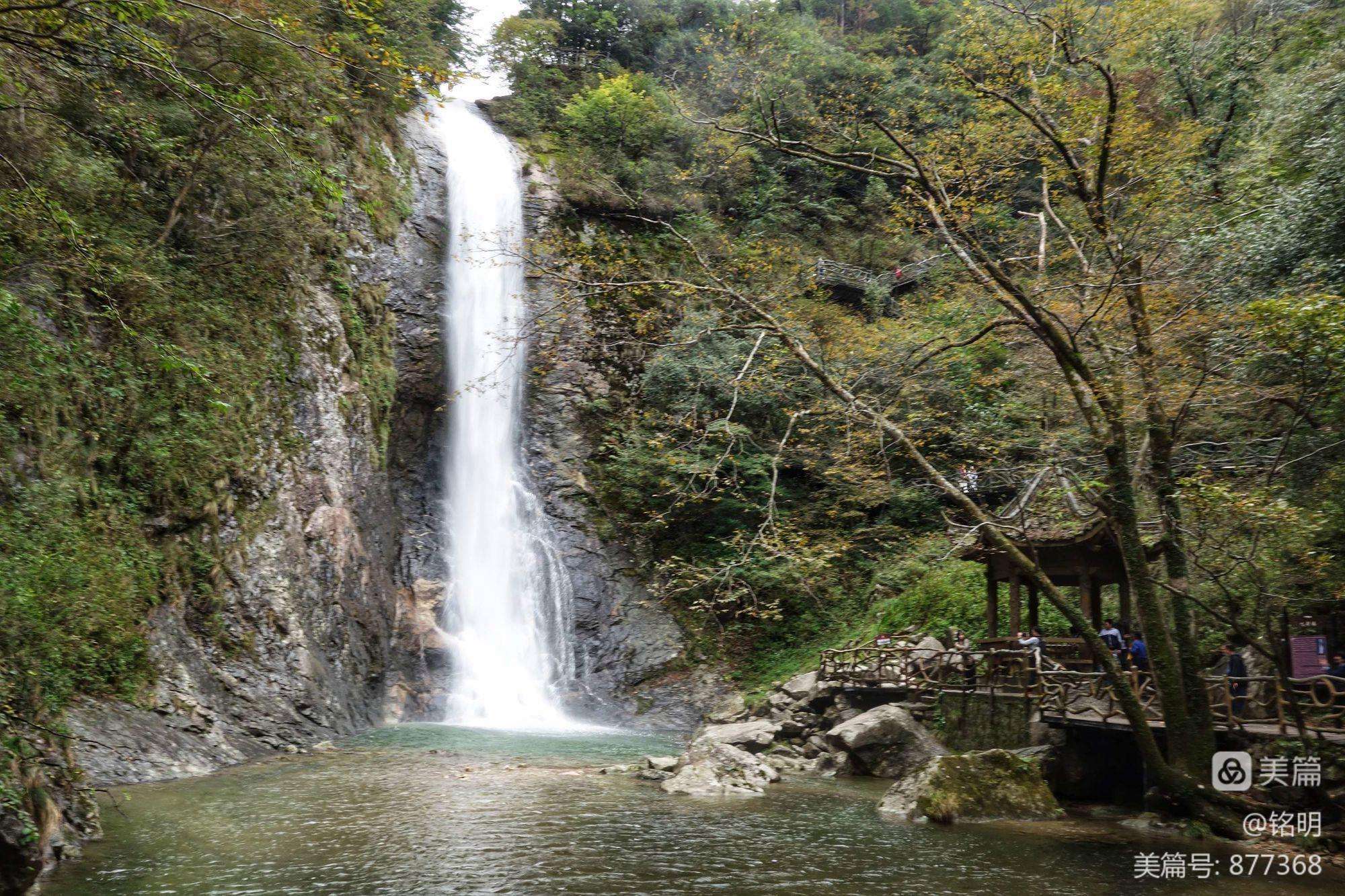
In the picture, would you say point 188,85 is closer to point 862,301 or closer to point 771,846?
point 771,846

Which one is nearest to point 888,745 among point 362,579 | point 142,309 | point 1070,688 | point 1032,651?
point 1032,651

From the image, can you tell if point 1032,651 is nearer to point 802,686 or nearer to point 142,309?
point 802,686

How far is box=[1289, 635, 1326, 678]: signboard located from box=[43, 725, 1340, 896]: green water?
6479 mm

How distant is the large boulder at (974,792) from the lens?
9.91 m

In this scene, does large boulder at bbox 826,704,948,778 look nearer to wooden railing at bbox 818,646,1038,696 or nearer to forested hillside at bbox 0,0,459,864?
wooden railing at bbox 818,646,1038,696

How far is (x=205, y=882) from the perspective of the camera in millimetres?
6656

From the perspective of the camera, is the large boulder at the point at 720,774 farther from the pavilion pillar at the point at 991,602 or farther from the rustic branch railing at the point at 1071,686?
the pavilion pillar at the point at 991,602

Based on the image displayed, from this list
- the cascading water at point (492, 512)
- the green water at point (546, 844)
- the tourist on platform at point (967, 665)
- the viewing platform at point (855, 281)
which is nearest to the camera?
the green water at point (546, 844)

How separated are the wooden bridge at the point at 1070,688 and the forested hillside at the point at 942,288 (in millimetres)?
1068

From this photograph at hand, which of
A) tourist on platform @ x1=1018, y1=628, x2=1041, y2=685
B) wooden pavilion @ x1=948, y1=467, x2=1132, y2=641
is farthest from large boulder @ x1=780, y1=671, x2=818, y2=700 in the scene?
tourist on platform @ x1=1018, y1=628, x2=1041, y2=685

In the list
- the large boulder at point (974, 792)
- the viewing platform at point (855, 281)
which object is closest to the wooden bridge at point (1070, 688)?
the large boulder at point (974, 792)

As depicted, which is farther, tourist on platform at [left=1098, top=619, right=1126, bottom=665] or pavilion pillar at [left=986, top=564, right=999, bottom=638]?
pavilion pillar at [left=986, top=564, right=999, bottom=638]

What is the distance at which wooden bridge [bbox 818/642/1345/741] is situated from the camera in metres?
9.23

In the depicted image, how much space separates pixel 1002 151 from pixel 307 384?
511 inches
